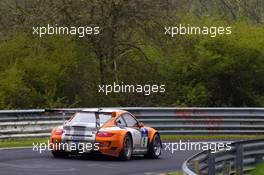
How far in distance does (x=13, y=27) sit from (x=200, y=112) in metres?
8.19

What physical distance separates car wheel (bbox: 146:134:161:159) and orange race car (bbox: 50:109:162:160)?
0.72m

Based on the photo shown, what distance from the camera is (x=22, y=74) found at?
28703 millimetres

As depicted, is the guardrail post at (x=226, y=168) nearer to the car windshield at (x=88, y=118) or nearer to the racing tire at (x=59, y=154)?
the car windshield at (x=88, y=118)

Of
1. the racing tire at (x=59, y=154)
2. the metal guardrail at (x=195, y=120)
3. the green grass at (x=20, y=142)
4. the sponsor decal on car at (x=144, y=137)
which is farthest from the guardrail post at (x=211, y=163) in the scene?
the metal guardrail at (x=195, y=120)

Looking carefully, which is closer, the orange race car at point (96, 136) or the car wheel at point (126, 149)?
the orange race car at point (96, 136)

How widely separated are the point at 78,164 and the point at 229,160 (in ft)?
14.8

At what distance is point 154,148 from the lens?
19.4 meters

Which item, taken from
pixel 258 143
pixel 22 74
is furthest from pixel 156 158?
pixel 22 74

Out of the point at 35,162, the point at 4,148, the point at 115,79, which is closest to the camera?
the point at 35,162

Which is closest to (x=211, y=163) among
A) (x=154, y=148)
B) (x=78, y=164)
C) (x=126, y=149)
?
(x=78, y=164)

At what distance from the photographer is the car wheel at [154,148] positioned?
63.5 ft

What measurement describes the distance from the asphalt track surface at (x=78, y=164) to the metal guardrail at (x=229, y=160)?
79.3 inches

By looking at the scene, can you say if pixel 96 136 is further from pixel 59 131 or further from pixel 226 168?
pixel 226 168

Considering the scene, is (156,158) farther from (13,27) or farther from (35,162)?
(13,27)
